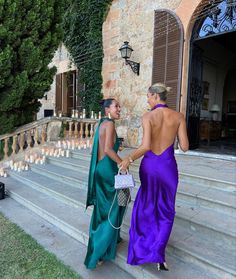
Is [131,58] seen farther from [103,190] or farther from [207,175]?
[103,190]

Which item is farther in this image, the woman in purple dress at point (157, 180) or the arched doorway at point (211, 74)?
the arched doorway at point (211, 74)

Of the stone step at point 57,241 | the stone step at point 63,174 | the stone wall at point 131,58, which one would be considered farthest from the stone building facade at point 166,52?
the stone step at point 57,241

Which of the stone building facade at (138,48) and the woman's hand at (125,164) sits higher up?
the stone building facade at (138,48)

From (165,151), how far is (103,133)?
Result: 568 millimetres

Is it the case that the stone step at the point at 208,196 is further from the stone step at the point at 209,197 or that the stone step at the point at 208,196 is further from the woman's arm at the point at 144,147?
the woman's arm at the point at 144,147

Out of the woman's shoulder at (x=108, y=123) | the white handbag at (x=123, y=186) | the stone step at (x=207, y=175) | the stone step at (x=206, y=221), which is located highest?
the woman's shoulder at (x=108, y=123)

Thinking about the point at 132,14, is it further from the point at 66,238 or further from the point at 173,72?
the point at 66,238

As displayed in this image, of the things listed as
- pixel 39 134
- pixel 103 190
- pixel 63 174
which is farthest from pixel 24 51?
pixel 103 190

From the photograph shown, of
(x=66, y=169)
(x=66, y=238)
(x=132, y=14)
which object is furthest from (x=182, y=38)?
(x=66, y=238)

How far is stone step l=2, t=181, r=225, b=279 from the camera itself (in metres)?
2.30

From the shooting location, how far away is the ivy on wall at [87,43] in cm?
782

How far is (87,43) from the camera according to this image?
8.13m

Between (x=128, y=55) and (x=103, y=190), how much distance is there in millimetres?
4882

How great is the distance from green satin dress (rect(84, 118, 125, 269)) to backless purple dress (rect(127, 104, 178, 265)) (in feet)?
0.76
